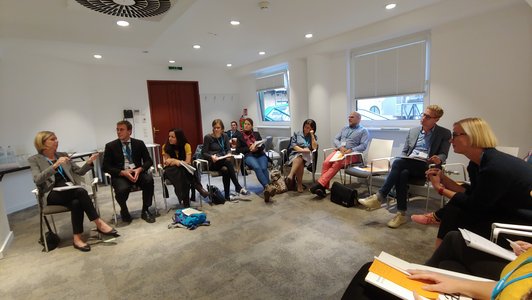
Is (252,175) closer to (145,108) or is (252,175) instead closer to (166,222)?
(166,222)

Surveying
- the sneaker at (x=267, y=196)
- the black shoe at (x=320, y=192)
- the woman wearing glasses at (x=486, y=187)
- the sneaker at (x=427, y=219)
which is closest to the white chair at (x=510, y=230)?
the woman wearing glasses at (x=486, y=187)

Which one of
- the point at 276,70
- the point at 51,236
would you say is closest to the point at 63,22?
the point at 51,236

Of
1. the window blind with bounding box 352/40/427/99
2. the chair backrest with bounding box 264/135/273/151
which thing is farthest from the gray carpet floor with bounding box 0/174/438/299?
the chair backrest with bounding box 264/135/273/151

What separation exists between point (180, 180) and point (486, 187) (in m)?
3.34

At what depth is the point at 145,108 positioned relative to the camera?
6766mm

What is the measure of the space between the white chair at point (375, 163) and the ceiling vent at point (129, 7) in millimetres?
3057

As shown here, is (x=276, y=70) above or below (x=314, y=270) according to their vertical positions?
above

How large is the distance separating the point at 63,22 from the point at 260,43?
2889 millimetres

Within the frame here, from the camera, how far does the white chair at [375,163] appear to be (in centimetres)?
382

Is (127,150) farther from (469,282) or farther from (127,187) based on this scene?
(469,282)

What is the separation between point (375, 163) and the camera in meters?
4.16

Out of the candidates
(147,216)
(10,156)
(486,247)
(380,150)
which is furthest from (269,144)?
(486,247)

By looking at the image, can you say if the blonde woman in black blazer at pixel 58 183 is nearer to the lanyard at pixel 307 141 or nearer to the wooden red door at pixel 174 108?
the lanyard at pixel 307 141

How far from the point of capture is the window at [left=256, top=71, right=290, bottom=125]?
667 cm
